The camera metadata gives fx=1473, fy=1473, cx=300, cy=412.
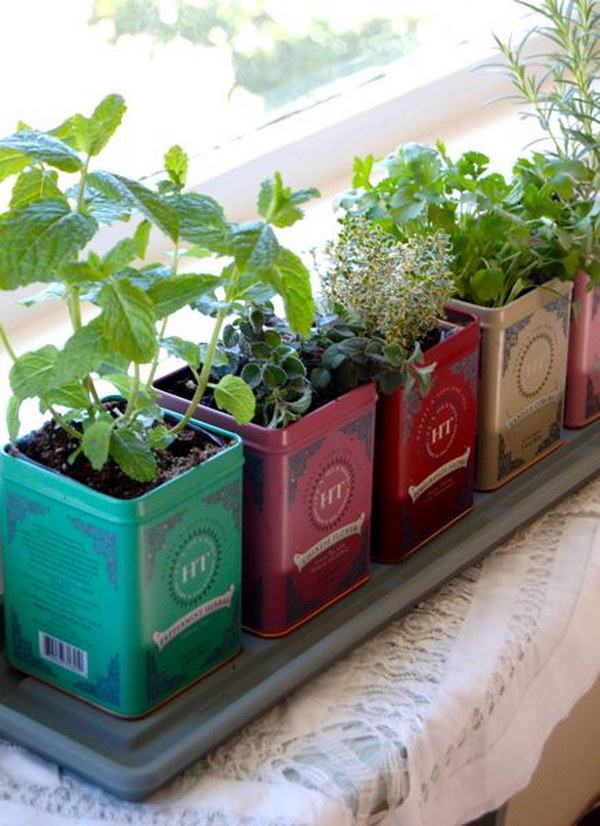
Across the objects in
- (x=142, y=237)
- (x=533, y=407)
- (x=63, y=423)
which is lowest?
(x=533, y=407)

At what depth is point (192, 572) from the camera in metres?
0.96

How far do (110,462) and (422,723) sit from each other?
0.28 metres

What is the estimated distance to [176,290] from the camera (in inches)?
35.8

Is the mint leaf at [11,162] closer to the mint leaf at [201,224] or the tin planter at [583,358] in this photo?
the mint leaf at [201,224]

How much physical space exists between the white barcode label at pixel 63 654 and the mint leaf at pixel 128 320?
22 cm

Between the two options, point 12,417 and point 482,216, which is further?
point 482,216

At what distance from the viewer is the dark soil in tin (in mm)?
938

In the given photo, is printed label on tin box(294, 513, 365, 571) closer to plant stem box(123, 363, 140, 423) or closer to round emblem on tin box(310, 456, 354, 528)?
round emblem on tin box(310, 456, 354, 528)

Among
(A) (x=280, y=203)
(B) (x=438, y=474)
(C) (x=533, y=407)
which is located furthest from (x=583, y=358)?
(A) (x=280, y=203)

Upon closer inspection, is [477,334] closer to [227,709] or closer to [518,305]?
[518,305]

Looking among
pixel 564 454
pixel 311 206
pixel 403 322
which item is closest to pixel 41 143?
pixel 403 322

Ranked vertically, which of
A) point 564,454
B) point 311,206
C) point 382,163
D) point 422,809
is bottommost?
point 422,809

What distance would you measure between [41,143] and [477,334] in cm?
41

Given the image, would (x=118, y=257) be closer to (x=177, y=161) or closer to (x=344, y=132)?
(x=177, y=161)
